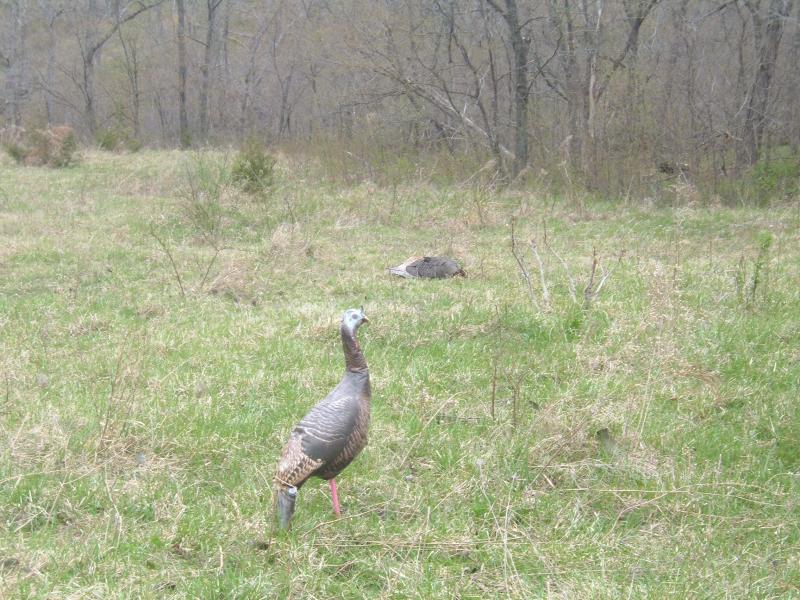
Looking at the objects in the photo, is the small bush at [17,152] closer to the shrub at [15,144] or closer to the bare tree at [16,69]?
the shrub at [15,144]

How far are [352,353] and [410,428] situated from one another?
1208 millimetres

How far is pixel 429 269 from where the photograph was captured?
8578 mm

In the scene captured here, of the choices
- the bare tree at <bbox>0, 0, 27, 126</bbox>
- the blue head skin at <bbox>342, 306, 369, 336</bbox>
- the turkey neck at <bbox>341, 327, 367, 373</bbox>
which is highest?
the bare tree at <bbox>0, 0, 27, 126</bbox>

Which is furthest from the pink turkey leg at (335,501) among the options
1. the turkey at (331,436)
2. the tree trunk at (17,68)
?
the tree trunk at (17,68)

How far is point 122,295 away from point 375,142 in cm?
930

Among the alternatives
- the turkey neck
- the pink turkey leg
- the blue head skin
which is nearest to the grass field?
the pink turkey leg

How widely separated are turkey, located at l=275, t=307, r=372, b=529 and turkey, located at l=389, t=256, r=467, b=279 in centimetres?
501

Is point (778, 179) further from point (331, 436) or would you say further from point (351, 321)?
point (331, 436)

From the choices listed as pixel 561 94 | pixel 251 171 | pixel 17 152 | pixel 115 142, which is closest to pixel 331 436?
pixel 251 171

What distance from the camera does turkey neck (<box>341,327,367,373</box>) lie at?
3496mm

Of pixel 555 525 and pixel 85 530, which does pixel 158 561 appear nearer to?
pixel 85 530

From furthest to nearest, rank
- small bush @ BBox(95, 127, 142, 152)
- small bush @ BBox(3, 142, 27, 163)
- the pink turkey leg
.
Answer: small bush @ BBox(95, 127, 142, 152) < small bush @ BBox(3, 142, 27, 163) < the pink turkey leg

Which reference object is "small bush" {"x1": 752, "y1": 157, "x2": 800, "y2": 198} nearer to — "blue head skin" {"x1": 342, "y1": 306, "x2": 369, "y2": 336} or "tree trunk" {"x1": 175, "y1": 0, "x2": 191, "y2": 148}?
"blue head skin" {"x1": 342, "y1": 306, "x2": 369, "y2": 336}

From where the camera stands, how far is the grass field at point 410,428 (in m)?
3.22
